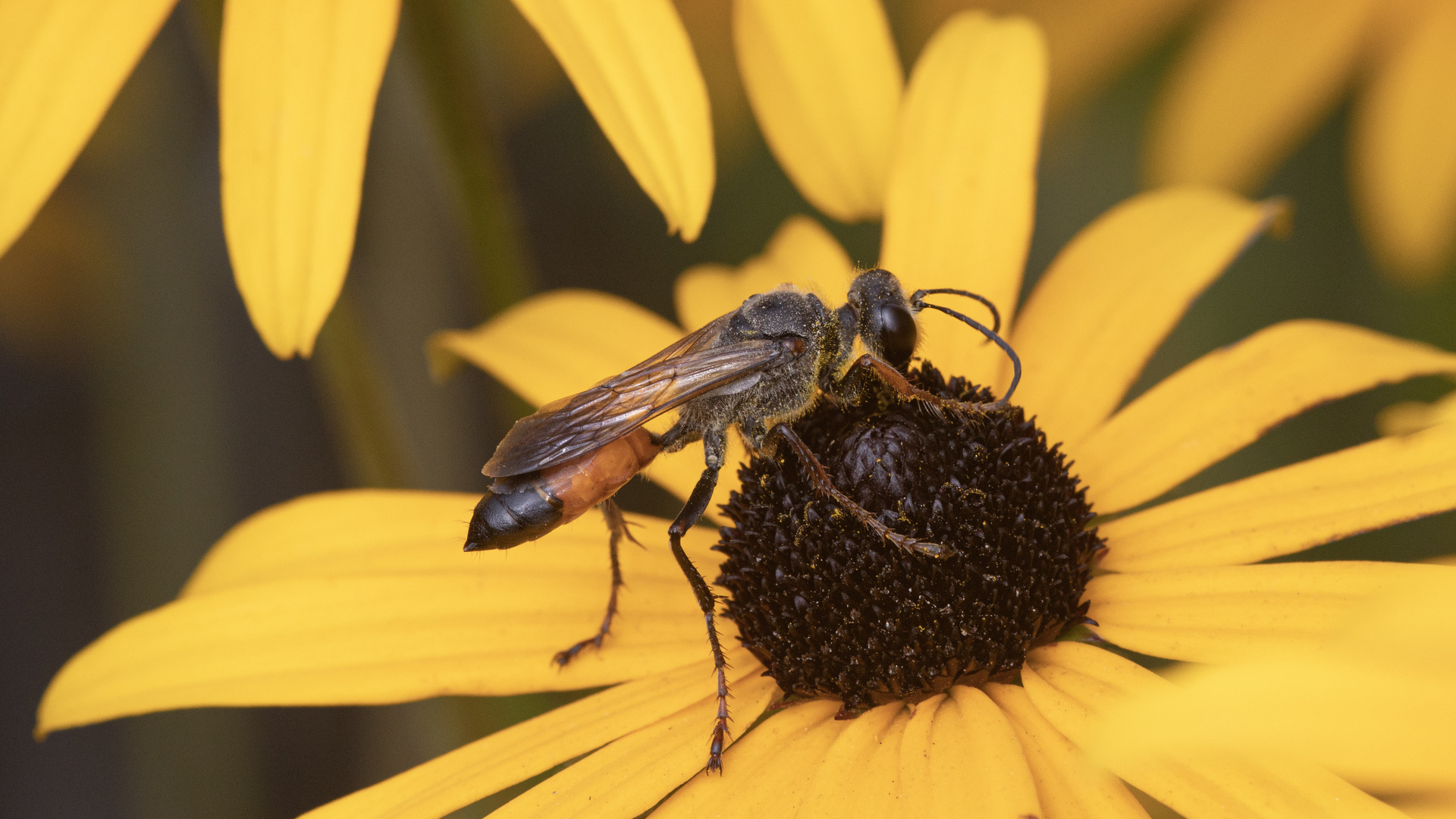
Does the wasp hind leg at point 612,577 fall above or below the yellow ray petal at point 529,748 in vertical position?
above

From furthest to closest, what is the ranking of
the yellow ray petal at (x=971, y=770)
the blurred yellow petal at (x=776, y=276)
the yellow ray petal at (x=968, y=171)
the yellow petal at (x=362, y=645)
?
1. the blurred yellow petal at (x=776, y=276)
2. the yellow ray petal at (x=968, y=171)
3. the yellow petal at (x=362, y=645)
4. the yellow ray petal at (x=971, y=770)

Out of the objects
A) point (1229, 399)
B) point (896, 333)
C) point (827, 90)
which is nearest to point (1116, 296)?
point (1229, 399)

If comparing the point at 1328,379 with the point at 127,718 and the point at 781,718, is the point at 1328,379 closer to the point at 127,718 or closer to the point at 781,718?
the point at 781,718

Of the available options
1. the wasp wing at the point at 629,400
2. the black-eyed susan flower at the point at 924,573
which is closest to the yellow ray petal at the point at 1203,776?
the black-eyed susan flower at the point at 924,573

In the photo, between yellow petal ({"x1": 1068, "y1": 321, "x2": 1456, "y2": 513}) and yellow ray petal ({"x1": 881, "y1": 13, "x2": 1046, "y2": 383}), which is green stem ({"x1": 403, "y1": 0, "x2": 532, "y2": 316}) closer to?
yellow ray petal ({"x1": 881, "y1": 13, "x2": 1046, "y2": 383})

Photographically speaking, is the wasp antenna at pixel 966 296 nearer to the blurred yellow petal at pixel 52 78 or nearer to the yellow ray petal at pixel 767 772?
the yellow ray petal at pixel 767 772

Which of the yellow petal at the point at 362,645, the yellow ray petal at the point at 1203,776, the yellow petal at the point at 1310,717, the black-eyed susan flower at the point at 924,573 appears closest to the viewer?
the yellow petal at the point at 1310,717

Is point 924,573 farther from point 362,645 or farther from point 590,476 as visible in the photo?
point 362,645
